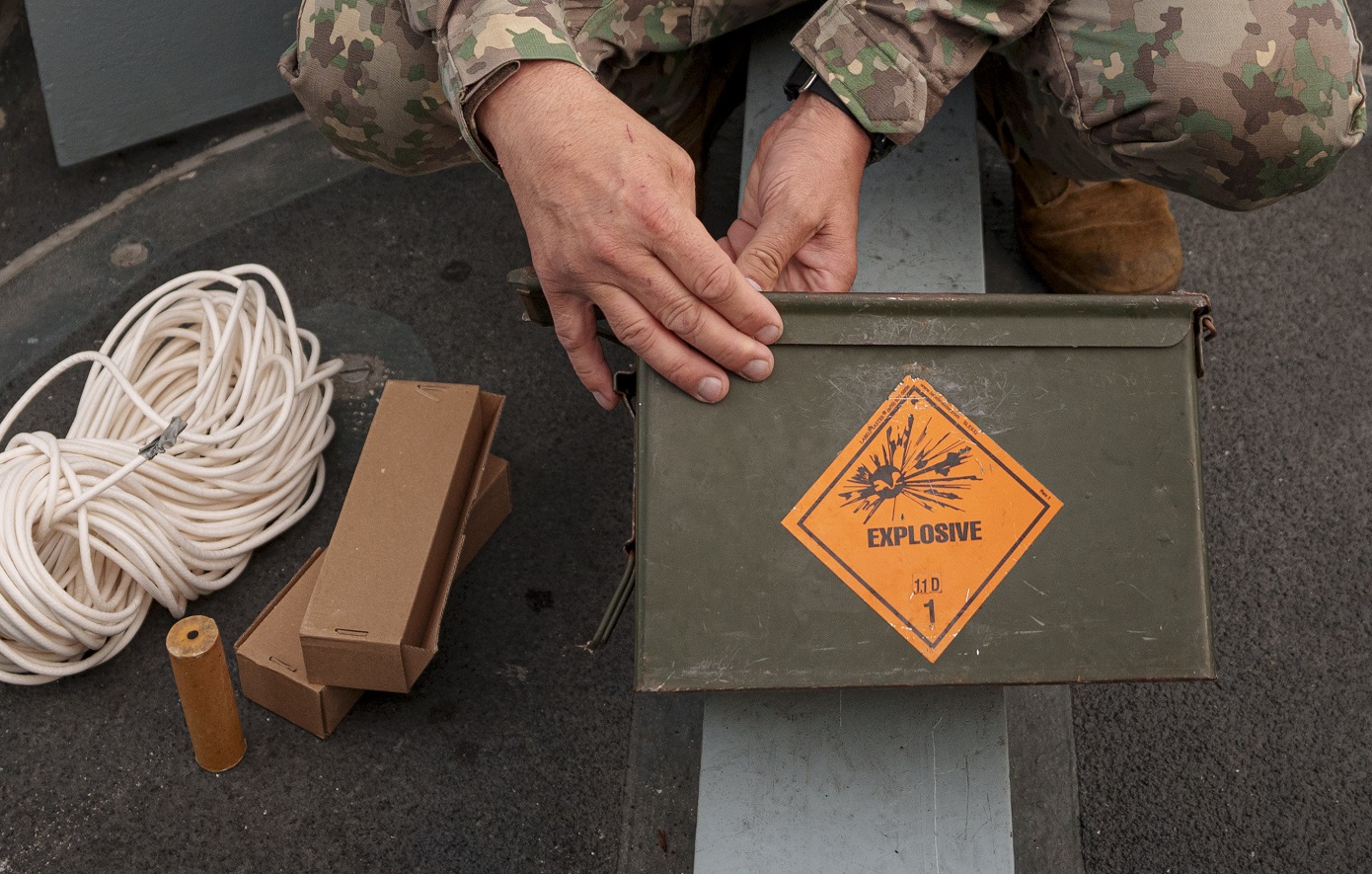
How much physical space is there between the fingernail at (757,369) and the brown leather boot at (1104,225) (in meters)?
0.66

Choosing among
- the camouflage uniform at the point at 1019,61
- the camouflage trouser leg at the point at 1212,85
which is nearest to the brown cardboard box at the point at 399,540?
the camouflage uniform at the point at 1019,61

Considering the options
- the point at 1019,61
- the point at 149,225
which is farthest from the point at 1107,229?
the point at 149,225

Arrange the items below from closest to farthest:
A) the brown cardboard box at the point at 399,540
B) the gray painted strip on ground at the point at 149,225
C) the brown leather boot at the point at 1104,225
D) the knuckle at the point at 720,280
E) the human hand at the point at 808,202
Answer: the knuckle at the point at 720,280 → the human hand at the point at 808,202 → the brown cardboard box at the point at 399,540 → the brown leather boot at the point at 1104,225 → the gray painted strip on ground at the point at 149,225

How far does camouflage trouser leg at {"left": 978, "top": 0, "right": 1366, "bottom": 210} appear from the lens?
0.97 m

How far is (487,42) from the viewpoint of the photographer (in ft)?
2.91

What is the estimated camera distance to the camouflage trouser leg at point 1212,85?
3.18ft

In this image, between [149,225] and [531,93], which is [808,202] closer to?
[531,93]

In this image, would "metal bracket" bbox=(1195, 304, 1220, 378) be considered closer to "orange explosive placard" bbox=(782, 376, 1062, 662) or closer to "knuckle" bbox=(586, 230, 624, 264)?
"orange explosive placard" bbox=(782, 376, 1062, 662)

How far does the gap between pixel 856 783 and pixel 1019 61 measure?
28.1 inches

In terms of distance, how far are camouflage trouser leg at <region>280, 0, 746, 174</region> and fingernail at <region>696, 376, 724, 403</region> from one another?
415 millimetres

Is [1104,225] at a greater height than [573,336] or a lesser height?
lesser

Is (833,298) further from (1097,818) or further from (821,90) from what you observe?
(1097,818)

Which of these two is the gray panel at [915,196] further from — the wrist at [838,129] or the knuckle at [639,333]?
the knuckle at [639,333]

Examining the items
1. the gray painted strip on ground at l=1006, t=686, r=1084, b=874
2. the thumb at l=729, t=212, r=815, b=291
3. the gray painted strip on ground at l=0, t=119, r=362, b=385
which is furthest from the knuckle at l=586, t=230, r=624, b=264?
the gray painted strip on ground at l=0, t=119, r=362, b=385
